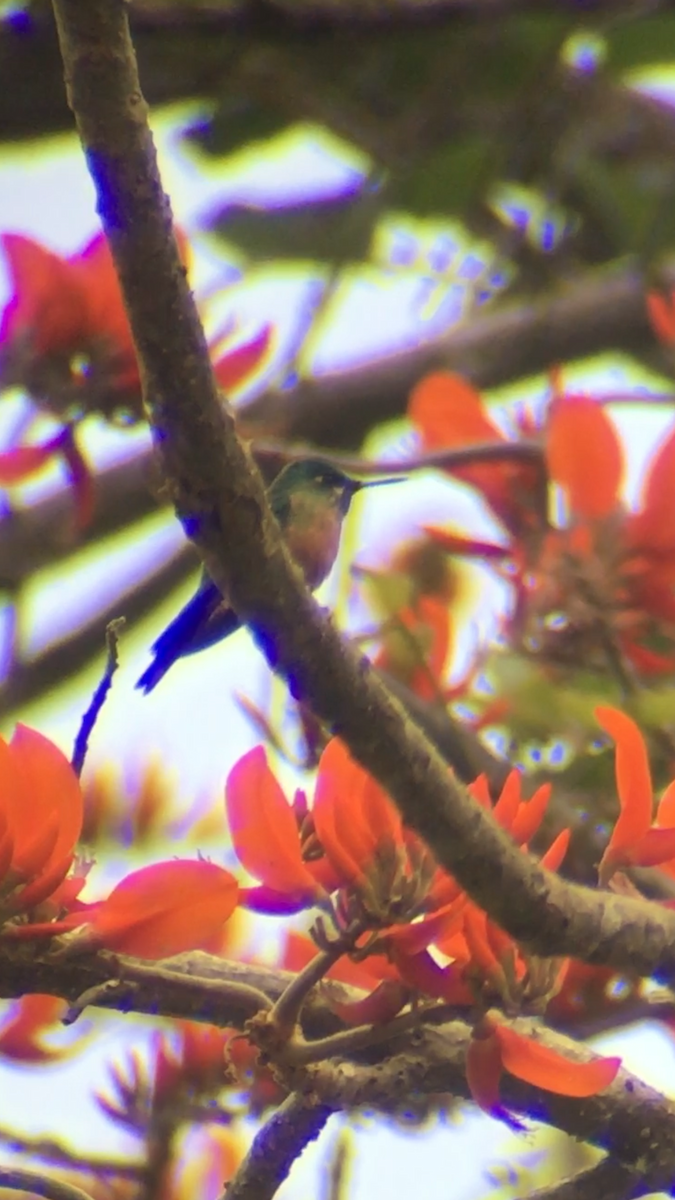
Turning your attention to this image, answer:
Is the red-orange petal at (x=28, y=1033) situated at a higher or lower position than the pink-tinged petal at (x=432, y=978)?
lower

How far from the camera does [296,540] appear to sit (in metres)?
0.57

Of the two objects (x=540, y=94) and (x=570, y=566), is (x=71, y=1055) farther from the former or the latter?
(x=540, y=94)

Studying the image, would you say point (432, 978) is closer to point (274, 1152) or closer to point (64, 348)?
point (274, 1152)

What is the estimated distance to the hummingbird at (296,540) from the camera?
45cm

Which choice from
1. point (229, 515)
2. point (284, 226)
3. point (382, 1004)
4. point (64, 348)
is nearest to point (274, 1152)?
point (382, 1004)

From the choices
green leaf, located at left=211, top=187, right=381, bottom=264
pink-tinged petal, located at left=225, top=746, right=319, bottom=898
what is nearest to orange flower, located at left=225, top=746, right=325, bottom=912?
pink-tinged petal, located at left=225, top=746, right=319, bottom=898

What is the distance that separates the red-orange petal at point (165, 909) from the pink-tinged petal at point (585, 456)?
29 centimetres

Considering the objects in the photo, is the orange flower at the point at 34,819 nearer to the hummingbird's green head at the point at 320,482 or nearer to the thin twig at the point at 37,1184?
the thin twig at the point at 37,1184

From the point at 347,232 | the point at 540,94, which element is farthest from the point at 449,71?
the point at 347,232

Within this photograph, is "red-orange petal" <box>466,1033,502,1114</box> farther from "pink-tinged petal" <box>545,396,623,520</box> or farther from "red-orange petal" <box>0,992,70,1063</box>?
"pink-tinged petal" <box>545,396,623,520</box>

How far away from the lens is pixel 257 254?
937 mm

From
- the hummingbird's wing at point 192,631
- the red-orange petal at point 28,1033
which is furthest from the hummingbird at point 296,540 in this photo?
the red-orange petal at point 28,1033

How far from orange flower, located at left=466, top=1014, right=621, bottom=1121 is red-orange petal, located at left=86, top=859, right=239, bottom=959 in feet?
0.21

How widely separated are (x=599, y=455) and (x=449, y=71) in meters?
0.47
